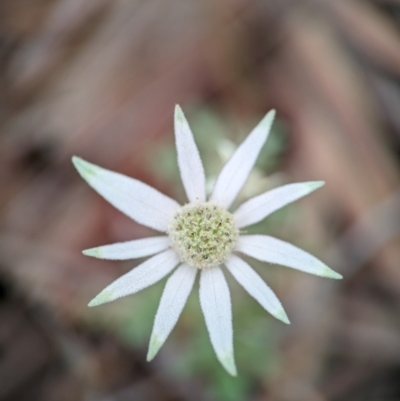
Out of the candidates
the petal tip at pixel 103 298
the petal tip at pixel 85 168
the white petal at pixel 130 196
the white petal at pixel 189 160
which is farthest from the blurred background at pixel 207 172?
the petal tip at pixel 103 298

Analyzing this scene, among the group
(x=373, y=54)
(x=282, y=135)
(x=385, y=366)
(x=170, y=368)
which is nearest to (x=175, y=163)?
(x=282, y=135)

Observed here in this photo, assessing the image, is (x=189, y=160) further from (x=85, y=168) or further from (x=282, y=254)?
(x=282, y=254)

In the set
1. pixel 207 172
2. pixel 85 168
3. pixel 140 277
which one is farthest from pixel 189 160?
pixel 207 172

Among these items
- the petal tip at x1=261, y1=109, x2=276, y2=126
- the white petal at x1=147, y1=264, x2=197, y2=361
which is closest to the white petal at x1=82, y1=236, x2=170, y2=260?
the white petal at x1=147, y1=264, x2=197, y2=361

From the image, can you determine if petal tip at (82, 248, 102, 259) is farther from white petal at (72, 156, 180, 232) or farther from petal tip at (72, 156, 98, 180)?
petal tip at (72, 156, 98, 180)

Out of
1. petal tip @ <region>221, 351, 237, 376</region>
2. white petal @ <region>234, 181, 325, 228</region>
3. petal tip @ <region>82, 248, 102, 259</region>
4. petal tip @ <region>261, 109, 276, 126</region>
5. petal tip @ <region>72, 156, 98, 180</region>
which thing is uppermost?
petal tip @ <region>72, 156, 98, 180</region>

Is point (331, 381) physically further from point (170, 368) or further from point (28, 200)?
point (28, 200)
